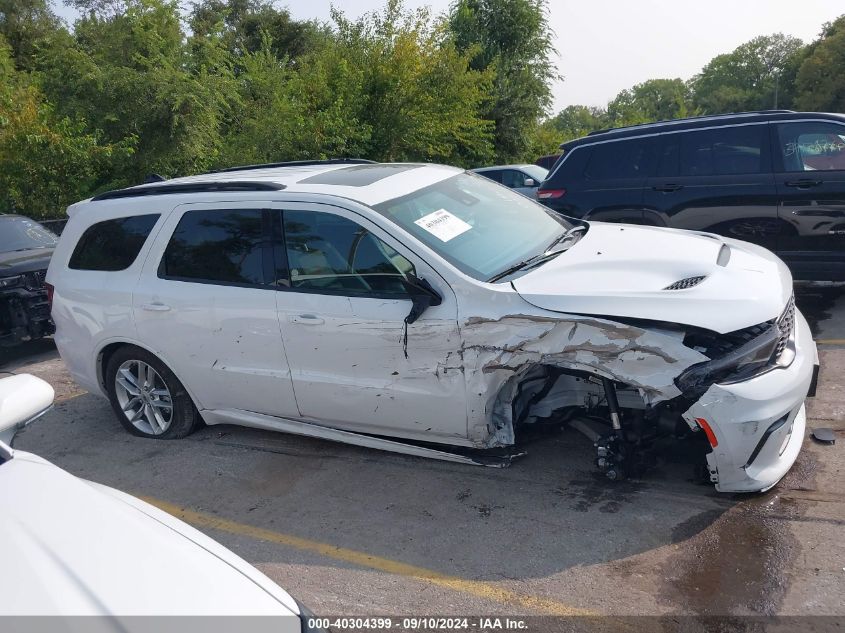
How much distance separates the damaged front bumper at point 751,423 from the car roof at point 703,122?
13.9 feet

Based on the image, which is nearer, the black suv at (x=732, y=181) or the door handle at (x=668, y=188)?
the black suv at (x=732, y=181)

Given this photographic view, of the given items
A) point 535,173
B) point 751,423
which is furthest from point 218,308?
point 535,173

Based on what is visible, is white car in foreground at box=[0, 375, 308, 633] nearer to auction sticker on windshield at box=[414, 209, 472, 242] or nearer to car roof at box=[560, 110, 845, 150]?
auction sticker on windshield at box=[414, 209, 472, 242]

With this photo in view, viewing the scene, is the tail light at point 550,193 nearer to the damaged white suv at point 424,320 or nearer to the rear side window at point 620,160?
the rear side window at point 620,160

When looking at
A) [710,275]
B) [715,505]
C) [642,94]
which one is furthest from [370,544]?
[642,94]

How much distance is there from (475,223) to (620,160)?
3.85m

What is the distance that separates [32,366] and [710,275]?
23.3ft

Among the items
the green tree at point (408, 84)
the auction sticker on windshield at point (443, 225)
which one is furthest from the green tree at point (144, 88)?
the auction sticker on windshield at point (443, 225)

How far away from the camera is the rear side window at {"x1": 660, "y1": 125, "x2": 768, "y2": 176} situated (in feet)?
23.7

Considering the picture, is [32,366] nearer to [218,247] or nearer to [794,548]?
[218,247]

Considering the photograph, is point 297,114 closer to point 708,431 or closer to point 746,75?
point 708,431

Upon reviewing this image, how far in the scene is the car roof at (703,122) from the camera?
714 centimetres

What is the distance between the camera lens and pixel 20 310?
791cm

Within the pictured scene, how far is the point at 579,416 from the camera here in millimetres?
4512
